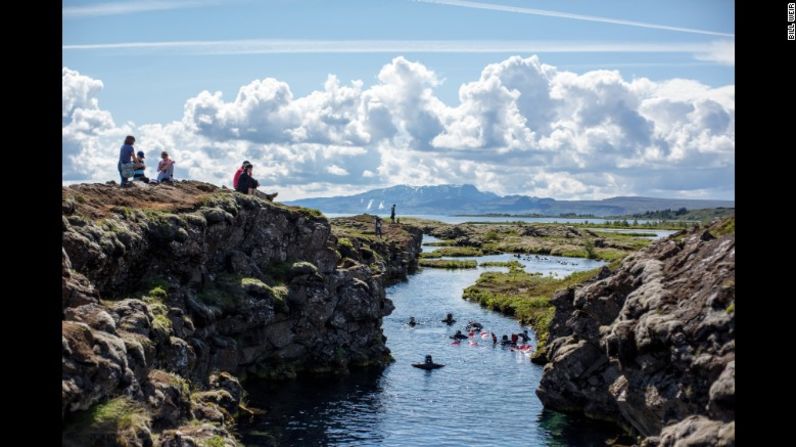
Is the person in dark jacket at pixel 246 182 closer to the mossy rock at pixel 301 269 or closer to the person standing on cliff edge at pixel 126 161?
the mossy rock at pixel 301 269

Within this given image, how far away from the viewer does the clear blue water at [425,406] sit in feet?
191

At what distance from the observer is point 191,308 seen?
210 ft

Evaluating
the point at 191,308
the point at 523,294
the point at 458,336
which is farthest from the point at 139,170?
the point at 523,294

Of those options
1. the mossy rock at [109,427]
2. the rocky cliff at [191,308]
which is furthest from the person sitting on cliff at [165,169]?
the mossy rock at [109,427]

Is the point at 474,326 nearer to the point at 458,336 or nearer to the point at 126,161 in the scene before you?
the point at 458,336

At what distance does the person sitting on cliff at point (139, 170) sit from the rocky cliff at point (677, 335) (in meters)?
39.7

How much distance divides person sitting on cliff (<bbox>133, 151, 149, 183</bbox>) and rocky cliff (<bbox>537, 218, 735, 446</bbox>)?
3972 centimetres

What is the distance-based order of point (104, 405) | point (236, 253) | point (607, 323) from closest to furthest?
point (104, 405)
point (607, 323)
point (236, 253)

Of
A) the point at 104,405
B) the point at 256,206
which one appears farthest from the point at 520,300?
the point at 104,405

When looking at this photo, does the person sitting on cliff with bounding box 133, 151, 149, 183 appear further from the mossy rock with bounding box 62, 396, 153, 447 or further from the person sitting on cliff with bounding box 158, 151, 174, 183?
the mossy rock with bounding box 62, 396, 153, 447

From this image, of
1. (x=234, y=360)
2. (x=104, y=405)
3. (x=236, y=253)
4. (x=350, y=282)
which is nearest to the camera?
(x=104, y=405)

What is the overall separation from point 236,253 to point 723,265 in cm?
5391
